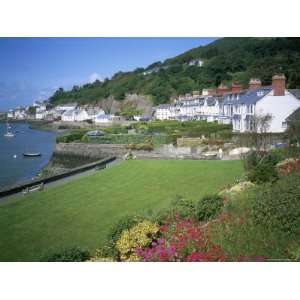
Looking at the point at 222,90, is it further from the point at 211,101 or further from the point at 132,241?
the point at 132,241

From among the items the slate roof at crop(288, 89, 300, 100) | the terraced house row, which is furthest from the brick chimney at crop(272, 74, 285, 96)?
the slate roof at crop(288, 89, 300, 100)

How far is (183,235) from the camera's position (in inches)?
225

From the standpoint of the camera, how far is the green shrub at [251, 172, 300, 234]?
563 centimetres

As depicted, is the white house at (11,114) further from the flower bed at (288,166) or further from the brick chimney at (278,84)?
the flower bed at (288,166)

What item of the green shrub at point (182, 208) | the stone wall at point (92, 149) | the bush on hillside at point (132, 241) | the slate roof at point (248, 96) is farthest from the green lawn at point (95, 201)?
the stone wall at point (92, 149)

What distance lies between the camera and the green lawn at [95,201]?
5.68 m

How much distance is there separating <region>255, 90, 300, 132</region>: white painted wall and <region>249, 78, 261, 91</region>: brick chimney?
9.4 inches

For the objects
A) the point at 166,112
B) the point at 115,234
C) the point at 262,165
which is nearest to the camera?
the point at 115,234

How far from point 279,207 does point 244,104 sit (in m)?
1.94

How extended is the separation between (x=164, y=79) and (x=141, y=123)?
1205 millimetres

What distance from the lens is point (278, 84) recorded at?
265 inches

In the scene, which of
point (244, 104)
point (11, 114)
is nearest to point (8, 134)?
point (11, 114)

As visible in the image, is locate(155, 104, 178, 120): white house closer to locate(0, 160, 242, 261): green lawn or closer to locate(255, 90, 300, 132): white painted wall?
locate(0, 160, 242, 261): green lawn
